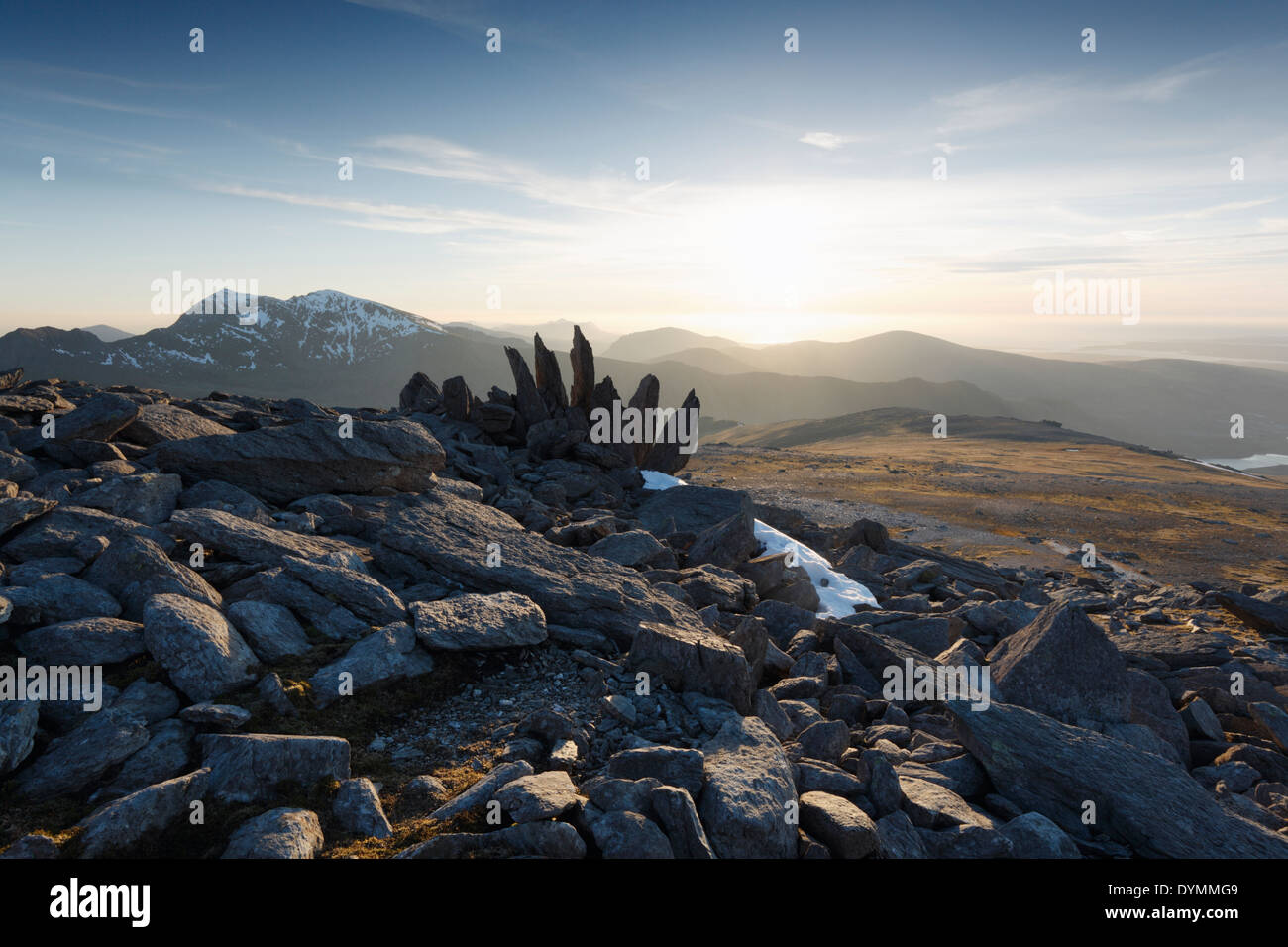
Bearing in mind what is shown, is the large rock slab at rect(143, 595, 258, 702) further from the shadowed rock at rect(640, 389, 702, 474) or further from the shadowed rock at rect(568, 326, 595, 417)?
the shadowed rock at rect(568, 326, 595, 417)

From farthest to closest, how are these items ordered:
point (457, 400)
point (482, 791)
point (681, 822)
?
point (457, 400), point (482, 791), point (681, 822)

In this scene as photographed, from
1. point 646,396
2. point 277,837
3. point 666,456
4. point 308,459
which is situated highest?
point 646,396

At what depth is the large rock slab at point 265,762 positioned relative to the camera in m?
7.51

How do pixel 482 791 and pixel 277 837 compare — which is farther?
pixel 482 791

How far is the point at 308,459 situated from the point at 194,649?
8.71 m

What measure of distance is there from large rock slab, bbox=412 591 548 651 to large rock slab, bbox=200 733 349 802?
295 cm

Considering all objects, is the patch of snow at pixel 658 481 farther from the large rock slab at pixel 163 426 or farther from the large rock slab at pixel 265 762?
the large rock slab at pixel 265 762

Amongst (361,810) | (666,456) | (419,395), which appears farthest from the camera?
(419,395)

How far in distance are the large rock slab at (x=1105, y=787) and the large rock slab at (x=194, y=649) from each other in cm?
1110

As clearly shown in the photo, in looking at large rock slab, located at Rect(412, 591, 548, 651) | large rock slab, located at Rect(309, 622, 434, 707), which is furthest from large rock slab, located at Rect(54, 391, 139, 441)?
large rock slab, located at Rect(309, 622, 434, 707)

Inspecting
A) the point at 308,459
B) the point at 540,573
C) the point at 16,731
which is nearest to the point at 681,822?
the point at 540,573

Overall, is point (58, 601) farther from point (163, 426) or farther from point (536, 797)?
point (163, 426)

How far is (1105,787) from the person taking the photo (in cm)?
933

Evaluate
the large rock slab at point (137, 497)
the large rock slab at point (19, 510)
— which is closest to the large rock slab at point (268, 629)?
the large rock slab at point (19, 510)
